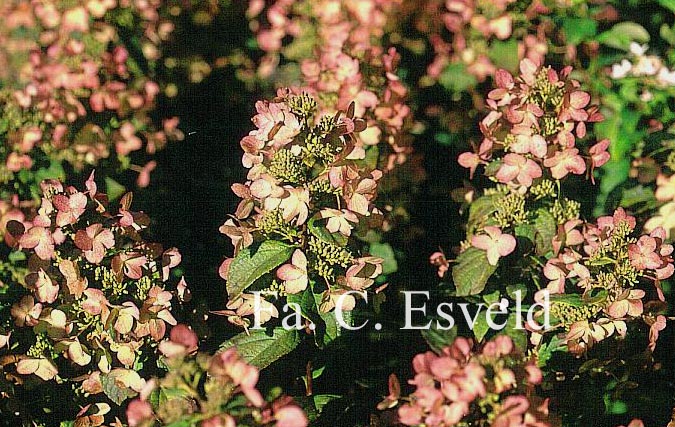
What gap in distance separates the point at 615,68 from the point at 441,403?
1447 millimetres

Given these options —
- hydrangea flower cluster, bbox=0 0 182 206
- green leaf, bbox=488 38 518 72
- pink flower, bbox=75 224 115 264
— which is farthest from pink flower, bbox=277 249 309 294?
green leaf, bbox=488 38 518 72

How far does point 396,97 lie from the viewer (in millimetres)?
1908

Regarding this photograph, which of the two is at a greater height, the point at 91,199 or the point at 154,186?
the point at 91,199

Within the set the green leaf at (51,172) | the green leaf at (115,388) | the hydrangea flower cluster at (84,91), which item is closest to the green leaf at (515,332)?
the green leaf at (115,388)

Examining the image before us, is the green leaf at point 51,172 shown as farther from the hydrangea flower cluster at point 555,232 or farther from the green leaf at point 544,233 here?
the green leaf at point 544,233

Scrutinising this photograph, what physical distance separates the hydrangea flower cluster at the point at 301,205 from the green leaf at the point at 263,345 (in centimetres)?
3

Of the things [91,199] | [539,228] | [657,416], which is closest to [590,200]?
[539,228]

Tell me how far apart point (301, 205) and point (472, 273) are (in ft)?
1.38

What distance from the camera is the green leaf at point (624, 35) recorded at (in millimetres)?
2277

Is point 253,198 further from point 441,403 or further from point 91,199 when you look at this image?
point 441,403

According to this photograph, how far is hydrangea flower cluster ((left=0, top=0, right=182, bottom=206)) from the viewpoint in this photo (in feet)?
7.11

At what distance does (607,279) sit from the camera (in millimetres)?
1421

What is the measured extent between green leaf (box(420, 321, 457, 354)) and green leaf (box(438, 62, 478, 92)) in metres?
1.39

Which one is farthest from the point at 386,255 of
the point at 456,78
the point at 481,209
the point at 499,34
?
the point at 456,78
